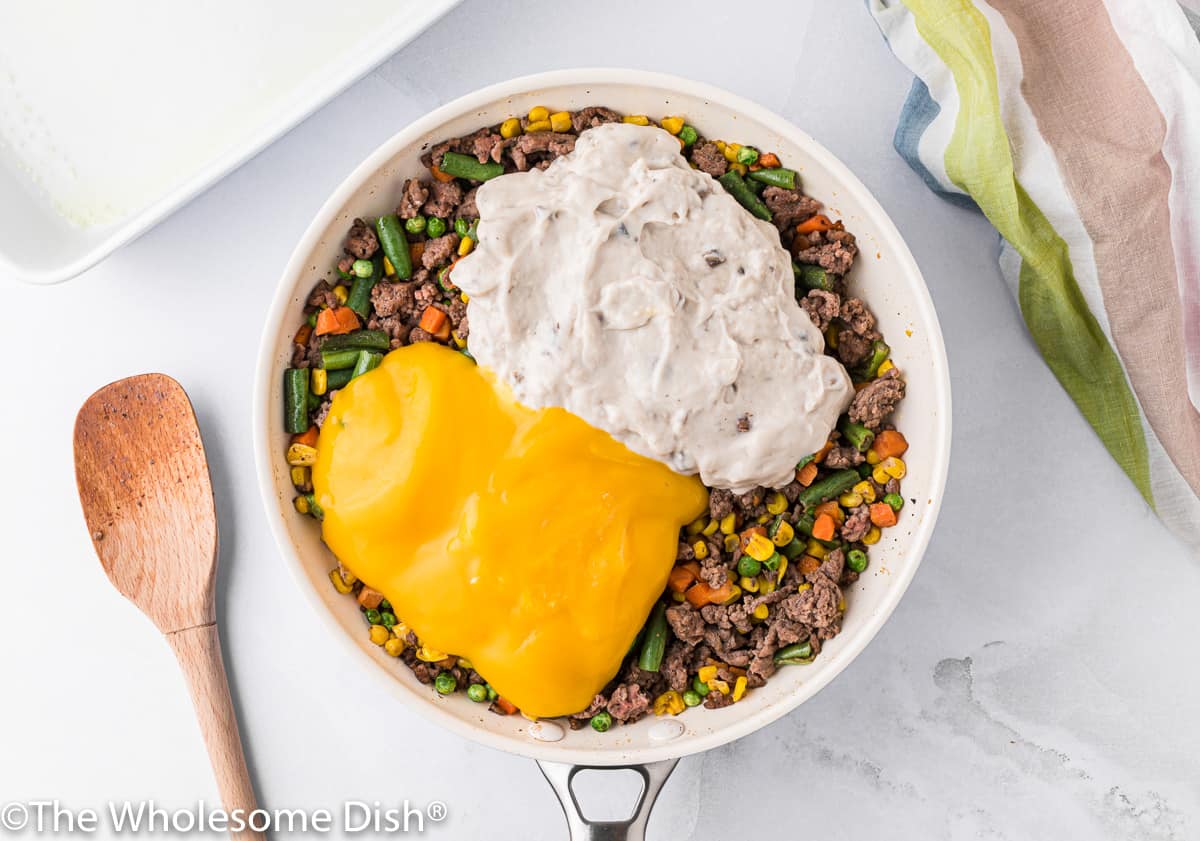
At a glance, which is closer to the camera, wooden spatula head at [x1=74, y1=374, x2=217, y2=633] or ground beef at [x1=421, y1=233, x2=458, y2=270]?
ground beef at [x1=421, y1=233, x2=458, y2=270]

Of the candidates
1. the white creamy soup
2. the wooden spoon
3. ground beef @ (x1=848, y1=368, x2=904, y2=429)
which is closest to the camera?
the white creamy soup

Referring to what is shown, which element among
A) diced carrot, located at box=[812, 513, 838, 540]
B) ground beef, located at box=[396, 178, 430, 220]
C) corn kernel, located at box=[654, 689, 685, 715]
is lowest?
corn kernel, located at box=[654, 689, 685, 715]

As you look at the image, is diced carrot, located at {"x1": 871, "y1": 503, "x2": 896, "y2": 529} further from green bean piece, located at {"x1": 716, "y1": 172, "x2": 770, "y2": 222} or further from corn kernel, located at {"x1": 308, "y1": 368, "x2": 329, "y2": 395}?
corn kernel, located at {"x1": 308, "y1": 368, "x2": 329, "y2": 395}

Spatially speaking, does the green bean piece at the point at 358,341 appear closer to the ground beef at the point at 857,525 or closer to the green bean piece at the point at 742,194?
the green bean piece at the point at 742,194

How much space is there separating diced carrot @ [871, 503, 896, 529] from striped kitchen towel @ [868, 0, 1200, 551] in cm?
67

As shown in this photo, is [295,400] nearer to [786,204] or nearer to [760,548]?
[760,548]

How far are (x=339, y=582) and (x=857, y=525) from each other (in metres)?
1.20

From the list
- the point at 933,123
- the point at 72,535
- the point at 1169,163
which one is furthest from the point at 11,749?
the point at 1169,163

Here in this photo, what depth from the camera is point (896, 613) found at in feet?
8.20

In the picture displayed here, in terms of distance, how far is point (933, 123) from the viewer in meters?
2.29

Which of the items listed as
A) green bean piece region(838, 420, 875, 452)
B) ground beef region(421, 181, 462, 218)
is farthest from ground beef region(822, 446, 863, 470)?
ground beef region(421, 181, 462, 218)

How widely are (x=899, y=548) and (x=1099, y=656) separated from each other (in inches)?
31.6

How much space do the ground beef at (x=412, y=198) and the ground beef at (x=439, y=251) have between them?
3.1 inches

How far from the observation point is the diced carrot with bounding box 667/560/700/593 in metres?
2.20
